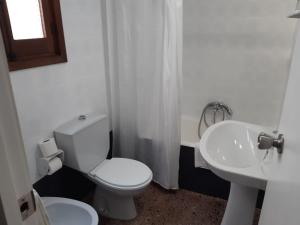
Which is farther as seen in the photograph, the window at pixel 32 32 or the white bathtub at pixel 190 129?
the white bathtub at pixel 190 129

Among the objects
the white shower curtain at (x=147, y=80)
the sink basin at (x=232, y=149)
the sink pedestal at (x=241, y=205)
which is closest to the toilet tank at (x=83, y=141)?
the white shower curtain at (x=147, y=80)

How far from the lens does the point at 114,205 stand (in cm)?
186

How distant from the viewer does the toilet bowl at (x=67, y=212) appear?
142cm

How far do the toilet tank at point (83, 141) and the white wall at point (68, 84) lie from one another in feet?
0.31

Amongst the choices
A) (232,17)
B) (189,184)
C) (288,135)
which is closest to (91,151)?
(189,184)

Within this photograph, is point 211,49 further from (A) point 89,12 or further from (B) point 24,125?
(B) point 24,125

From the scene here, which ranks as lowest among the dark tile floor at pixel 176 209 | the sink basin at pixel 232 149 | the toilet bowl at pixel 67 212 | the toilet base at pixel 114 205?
the dark tile floor at pixel 176 209

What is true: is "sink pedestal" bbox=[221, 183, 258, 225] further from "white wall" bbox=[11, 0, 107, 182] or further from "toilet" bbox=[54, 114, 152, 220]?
"white wall" bbox=[11, 0, 107, 182]

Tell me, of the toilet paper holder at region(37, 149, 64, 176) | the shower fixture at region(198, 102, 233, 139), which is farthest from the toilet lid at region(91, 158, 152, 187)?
the shower fixture at region(198, 102, 233, 139)

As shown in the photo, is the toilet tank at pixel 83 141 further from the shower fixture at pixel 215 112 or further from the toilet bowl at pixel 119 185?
the shower fixture at pixel 215 112

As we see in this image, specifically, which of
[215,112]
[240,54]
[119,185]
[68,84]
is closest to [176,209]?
[119,185]

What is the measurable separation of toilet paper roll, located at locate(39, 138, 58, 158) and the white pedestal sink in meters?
0.96

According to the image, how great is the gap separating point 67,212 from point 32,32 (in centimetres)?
118

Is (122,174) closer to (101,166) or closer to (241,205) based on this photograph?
(101,166)
